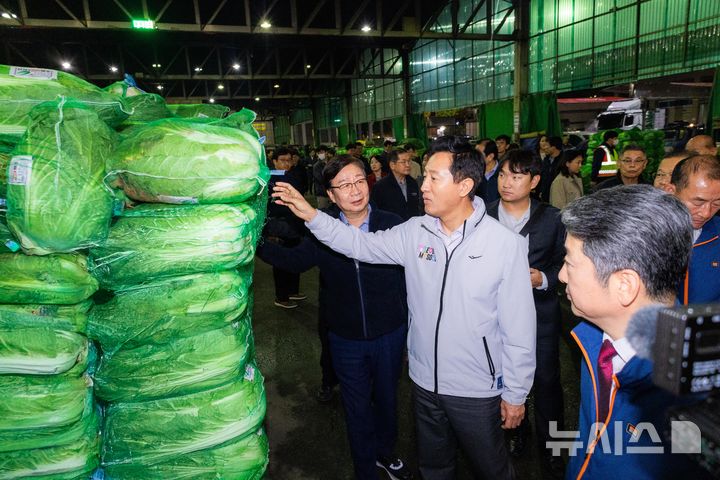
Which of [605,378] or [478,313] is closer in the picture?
[605,378]

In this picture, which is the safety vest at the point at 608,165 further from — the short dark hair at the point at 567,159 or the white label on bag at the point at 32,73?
the white label on bag at the point at 32,73

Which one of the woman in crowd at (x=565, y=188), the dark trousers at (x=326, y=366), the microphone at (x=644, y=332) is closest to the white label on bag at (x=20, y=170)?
the microphone at (x=644, y=332)

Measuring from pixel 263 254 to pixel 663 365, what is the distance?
2.15 meters

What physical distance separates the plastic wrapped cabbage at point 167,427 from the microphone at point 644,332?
156 cm

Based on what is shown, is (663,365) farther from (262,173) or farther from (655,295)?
(262,173)

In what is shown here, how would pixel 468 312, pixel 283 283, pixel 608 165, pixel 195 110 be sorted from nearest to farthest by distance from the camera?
pixel 468 312
pixel 195 110
pixel 283 283
pixel 608 165

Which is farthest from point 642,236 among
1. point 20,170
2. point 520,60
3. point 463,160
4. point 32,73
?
point 520,60

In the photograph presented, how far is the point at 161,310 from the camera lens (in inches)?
66.9

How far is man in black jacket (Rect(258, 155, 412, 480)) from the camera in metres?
2.52

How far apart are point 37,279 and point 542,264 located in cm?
258

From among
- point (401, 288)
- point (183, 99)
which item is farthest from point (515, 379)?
point (183, 99)

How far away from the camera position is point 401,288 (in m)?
2.68

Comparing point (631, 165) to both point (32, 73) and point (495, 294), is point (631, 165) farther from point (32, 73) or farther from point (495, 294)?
point (32, 73)

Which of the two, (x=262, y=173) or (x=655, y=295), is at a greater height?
(x=262, y=173)
